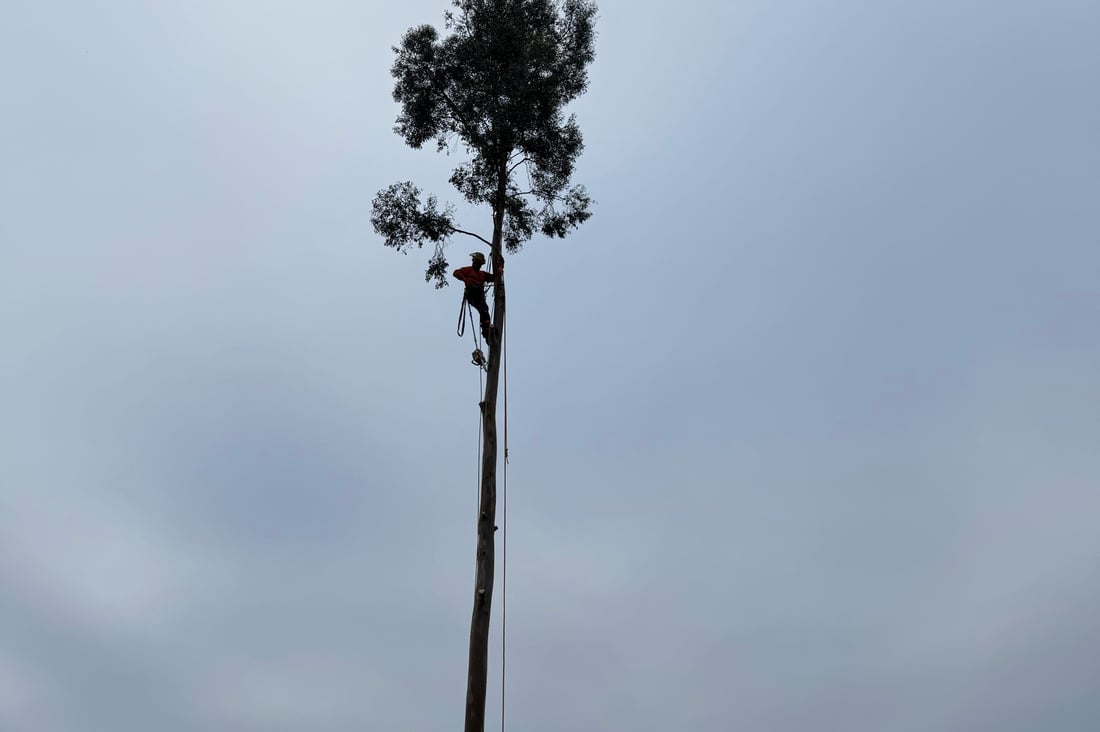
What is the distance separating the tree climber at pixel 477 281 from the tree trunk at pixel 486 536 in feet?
1.21

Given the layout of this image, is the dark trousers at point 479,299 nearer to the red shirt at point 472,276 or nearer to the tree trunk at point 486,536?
the red shirt at point 472,276

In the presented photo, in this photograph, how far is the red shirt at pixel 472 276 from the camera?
43.8 feet

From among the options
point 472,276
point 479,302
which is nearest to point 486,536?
point 479,302

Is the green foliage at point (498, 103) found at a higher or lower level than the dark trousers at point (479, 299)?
higher

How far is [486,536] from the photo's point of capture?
36.8 ft

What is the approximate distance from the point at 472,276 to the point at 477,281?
0.34 feet

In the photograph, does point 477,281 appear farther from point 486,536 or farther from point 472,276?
point 486,536

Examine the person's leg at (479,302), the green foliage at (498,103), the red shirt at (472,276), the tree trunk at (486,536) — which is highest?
the green foliage at (498,103)

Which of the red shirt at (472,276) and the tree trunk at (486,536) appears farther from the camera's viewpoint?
the red shirt at (472,276)

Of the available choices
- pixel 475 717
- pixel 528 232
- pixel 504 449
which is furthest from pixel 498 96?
pixel 475 717

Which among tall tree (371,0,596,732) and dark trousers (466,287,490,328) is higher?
tall tree (371,0,596,732)

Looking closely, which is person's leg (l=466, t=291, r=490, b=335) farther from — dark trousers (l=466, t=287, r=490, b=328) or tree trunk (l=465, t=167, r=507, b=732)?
tree trunk (l=465, t=167, r=507, b=732)

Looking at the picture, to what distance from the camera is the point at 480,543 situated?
36.7 ft

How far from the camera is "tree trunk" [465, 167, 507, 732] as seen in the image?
33.6 feet
